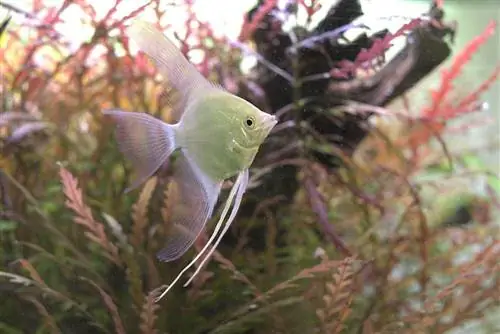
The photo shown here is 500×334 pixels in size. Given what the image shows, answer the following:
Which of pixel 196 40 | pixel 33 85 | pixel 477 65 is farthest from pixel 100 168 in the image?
pixel 477 65

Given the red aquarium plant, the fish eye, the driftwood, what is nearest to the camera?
the fish eye

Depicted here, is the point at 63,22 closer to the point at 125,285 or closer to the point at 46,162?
the point at 46,162

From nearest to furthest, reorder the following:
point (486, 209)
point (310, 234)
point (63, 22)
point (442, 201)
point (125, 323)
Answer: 1. point (125, 323)
2. point (63, 22)
3. point (310, 234)
4. point (486, 209)
5. point (442, 201)

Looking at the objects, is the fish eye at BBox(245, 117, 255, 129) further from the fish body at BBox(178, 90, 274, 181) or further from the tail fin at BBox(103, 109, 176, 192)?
the tail fin at BBox(103, 109, 176, 192)

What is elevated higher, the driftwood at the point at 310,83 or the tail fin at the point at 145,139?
the tail fin at the point at 145,139

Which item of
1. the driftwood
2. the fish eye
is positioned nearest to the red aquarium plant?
the driftwood

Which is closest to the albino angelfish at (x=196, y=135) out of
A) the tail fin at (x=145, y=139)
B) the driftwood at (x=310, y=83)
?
the tail fin at (x=145, y=139)

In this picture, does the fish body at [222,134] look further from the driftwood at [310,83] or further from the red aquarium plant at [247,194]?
the driftwood at [310,83]

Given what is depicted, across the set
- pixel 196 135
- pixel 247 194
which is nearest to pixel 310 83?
pixel 247 194
